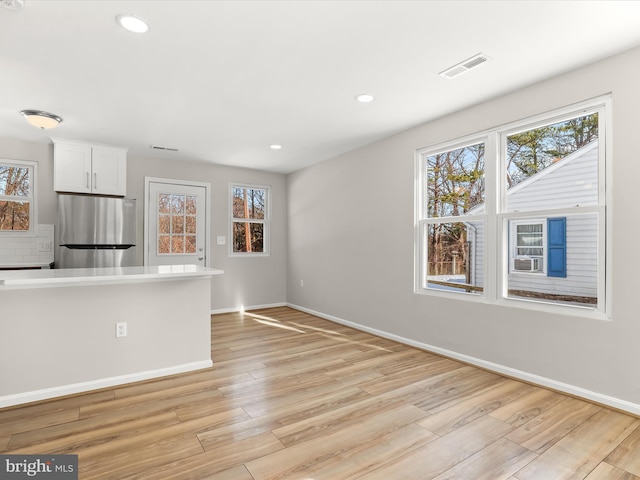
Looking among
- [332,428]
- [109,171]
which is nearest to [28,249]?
[109,171]

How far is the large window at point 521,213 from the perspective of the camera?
2648 millimetres

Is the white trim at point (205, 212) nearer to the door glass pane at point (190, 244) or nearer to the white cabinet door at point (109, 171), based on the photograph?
the door glass pane at point (190, 244)

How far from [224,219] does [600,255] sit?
4.95 metres

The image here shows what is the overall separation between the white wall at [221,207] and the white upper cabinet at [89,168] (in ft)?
0.97

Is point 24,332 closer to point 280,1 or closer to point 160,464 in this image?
point 160,464

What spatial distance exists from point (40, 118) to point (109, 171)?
1.32 meters

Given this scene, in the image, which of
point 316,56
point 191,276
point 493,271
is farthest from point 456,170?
point 191,276

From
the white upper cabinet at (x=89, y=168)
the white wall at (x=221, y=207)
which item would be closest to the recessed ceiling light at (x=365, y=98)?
the white wall at (x=221, y=207)

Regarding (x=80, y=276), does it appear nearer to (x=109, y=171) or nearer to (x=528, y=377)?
(x=109, y=171)

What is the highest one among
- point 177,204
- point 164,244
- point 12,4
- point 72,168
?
point 12,4

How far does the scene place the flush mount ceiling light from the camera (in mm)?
3359

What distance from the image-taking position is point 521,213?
9.88 feet

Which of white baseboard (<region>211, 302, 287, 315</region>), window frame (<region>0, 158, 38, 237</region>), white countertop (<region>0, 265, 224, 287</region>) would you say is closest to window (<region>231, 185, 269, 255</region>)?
white baseboard (<region>211, 302, 287, 315</region>)

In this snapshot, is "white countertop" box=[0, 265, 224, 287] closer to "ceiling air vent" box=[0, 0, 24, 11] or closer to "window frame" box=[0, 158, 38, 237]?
"ceiling air vent" box=[0, 0, 24, 11]
